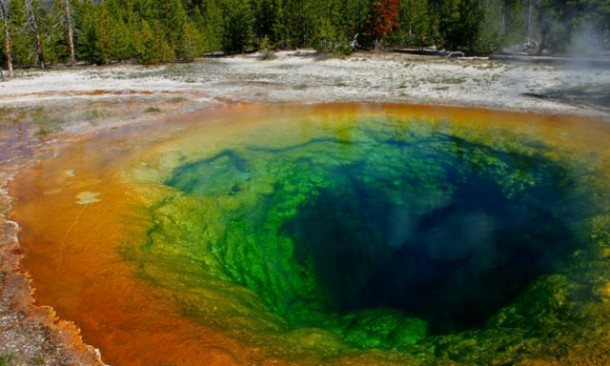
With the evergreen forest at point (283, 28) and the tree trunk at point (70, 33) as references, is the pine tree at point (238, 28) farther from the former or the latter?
the tree trunk at point (70, 33)

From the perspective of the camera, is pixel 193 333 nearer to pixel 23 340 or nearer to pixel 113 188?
pixel 23 340

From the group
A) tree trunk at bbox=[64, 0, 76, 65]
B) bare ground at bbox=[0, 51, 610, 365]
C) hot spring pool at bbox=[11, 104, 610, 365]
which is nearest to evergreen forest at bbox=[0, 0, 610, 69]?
tree trunk at bbox=[64, 0, 76, 65]

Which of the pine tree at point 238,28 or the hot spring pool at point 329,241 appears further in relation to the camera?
the pine tree at point 238,28

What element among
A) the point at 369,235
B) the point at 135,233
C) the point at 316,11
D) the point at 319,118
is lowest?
the point at 369,235

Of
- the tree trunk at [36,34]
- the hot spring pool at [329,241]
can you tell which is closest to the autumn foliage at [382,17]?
the hot spring pool at [329,241]

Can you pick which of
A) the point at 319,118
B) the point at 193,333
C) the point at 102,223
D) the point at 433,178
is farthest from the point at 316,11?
the point at 193,333

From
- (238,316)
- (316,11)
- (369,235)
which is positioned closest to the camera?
(238,316)

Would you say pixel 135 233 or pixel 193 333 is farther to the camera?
pixel 135 233
